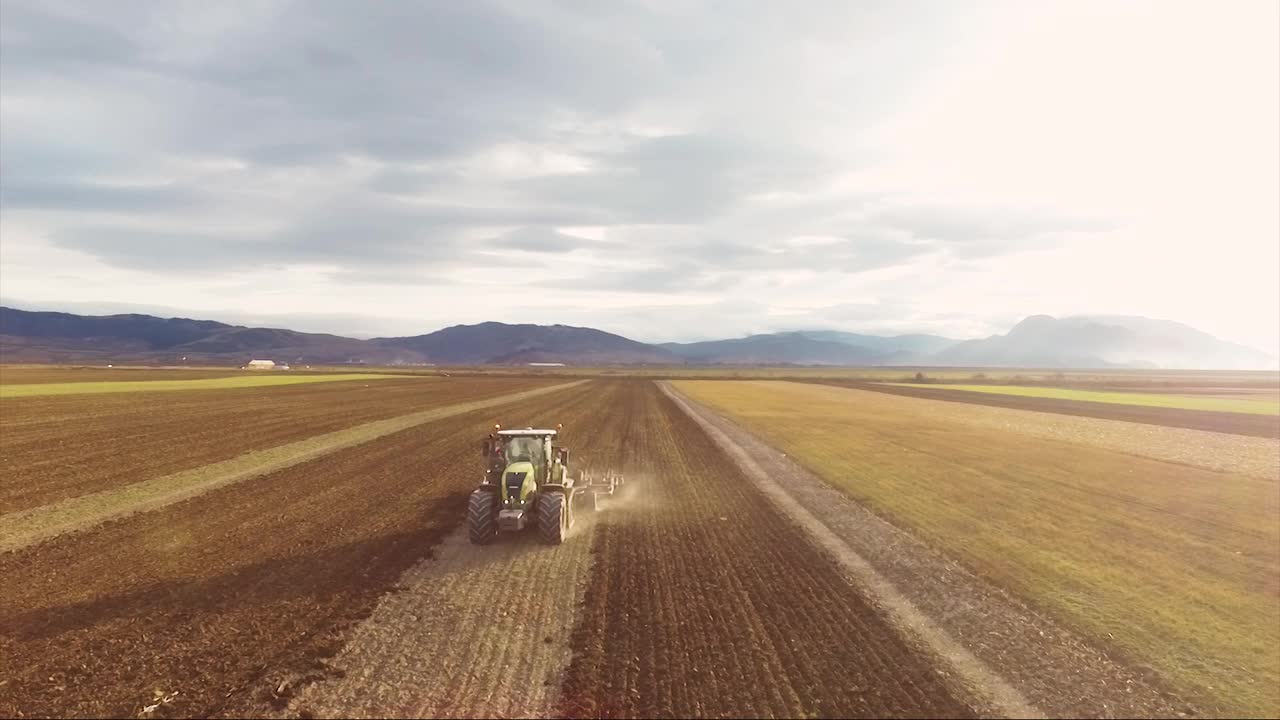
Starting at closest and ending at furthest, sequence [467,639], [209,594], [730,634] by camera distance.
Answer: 1. [467,639]
2. [730,634]
3. [209,594]

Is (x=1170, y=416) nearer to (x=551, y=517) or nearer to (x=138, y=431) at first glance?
(x=551, y=517)

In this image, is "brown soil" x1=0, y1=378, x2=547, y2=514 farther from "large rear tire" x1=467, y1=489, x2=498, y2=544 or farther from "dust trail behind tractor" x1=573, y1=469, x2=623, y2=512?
"dust trail behind tractor" x1=573, y1=469, x2=623, y2=512

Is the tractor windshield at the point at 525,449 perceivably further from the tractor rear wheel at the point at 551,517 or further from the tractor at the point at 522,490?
the tractor rear wheel at the point at 551,517

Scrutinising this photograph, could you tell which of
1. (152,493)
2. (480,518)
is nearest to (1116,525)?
(480,518)

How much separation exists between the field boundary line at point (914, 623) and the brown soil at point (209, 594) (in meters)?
10.0

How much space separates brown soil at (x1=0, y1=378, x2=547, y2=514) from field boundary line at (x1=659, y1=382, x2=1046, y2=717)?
23.7 meters

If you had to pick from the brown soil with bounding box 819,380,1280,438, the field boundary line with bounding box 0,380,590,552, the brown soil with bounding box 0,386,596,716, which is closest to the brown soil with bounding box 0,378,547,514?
the field boundary line with bounding box 0,380,590,552

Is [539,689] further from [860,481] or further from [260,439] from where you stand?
A: [260,439]

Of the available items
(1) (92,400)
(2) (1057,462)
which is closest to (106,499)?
(2) (1057,462)

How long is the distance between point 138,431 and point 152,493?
58.2 ft

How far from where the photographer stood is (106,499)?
66.7ft

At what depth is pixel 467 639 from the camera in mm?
10828

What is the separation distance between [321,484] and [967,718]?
849 inches

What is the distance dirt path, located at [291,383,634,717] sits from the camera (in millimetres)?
8875
